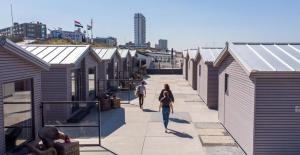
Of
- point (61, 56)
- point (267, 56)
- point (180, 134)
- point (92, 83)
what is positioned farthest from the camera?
point (92, 83)

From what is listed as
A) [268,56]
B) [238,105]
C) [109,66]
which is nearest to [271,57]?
[268,56]

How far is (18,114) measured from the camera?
16094 millimetres

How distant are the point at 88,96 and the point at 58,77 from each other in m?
4.85

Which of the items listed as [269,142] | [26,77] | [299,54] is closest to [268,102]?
[269,142]

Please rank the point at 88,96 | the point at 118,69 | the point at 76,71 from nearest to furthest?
the point at 76,71, the point at 88,96, the point at 118,69

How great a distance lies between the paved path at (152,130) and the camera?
1204 centimetres

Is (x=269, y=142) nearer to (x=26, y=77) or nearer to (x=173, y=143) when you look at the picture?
(x=173, y=143)

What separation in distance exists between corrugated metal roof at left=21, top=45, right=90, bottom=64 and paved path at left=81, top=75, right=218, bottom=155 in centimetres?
302

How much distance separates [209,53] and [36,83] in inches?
480

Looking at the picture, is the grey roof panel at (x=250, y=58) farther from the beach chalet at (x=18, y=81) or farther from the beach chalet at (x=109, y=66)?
the beach chalet at (x=109, y=66)

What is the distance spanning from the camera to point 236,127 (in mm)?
→ 12805

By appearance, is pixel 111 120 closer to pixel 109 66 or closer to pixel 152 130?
pixel 152 130

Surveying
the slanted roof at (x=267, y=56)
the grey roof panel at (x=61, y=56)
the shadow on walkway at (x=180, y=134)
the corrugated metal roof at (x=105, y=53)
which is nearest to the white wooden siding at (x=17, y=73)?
the grey roof panel at (x=61, y=56)

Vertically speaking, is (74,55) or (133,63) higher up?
(74,55)
